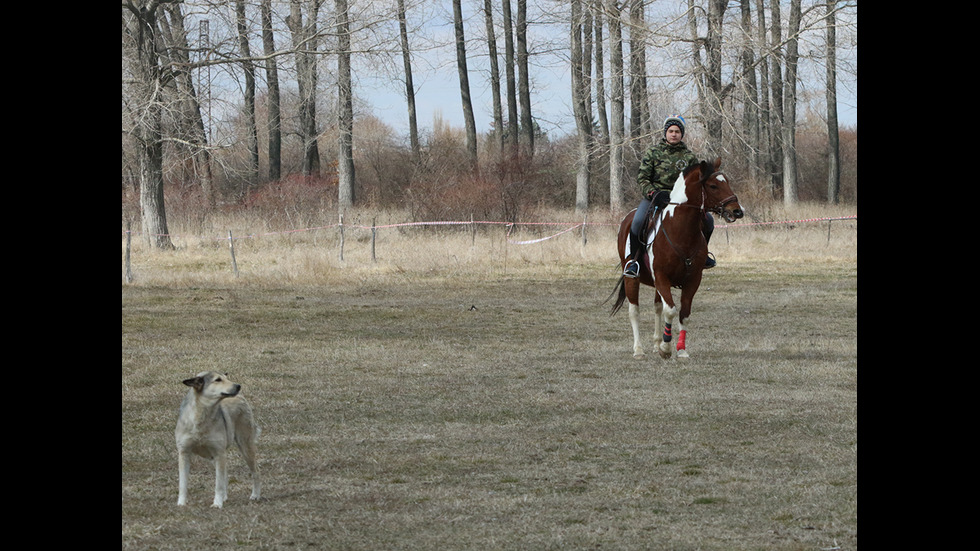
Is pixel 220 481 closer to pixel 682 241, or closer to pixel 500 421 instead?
pixel 500 421

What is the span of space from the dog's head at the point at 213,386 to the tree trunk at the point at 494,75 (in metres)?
41.6

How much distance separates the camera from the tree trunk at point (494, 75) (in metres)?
49.7

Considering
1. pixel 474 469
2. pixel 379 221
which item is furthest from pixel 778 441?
pixel 379 221

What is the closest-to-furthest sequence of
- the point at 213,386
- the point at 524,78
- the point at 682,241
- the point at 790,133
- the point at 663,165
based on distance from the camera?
the point at 213,386 → the point at 682,241 → the point at 663,165 → the point at 790,133 → the point at 524,78

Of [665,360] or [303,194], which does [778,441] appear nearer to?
[665,360]

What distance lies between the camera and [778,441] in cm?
884

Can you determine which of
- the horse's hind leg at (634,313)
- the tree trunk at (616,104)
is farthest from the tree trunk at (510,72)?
the horse's hind leg at (634,313)

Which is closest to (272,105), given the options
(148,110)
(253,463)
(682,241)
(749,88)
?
(148,110)

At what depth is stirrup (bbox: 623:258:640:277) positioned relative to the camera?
1373cm

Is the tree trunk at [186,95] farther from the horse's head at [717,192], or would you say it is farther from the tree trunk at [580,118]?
the horse's head at [717,192]

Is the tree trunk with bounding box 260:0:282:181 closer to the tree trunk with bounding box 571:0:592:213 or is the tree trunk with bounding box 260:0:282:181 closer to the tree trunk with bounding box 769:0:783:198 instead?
the tree trunk with bounding box 571:0:592:213

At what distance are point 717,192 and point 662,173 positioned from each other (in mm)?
1109

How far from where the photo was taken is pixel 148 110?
29.2 meters
